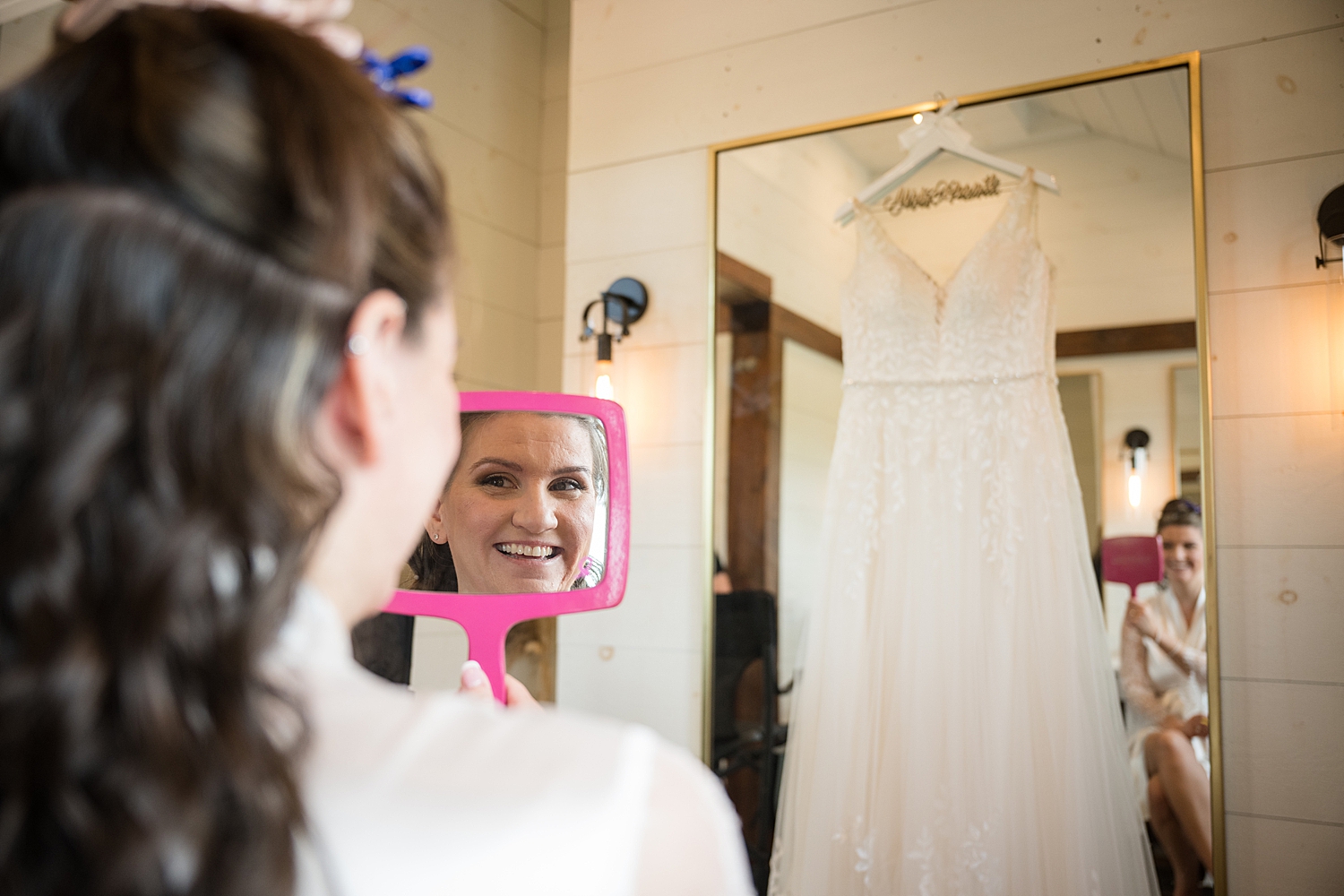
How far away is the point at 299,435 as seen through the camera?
40cm

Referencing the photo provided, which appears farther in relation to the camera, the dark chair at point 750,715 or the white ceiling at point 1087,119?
the dark chair at point 750,715

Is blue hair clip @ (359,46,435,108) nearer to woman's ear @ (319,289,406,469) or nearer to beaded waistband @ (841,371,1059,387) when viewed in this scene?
woman's ear @ (319,289,406,469)

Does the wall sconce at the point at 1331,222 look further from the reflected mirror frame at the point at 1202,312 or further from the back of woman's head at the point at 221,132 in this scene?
the back of woman's head at the point at 221,132

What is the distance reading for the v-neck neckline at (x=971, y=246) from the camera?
1.82 metres

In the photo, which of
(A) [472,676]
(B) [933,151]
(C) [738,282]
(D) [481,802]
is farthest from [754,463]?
(D) [481,802]

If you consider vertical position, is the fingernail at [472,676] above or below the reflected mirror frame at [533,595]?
below

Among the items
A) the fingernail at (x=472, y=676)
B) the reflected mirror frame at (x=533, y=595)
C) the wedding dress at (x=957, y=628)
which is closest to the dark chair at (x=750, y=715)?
the wedding dress at (x=957, y=628)

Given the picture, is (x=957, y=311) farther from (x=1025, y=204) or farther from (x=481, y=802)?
(x=481, y=802)

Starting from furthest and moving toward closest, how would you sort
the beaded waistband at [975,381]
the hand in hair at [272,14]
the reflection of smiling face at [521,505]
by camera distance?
the beaded waistband at [975,381], the reflection of smiling face at [521,505], the hand in hair at [272,14]

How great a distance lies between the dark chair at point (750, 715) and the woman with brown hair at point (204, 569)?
162 centimetres

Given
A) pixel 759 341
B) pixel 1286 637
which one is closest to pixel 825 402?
pixel 759 341

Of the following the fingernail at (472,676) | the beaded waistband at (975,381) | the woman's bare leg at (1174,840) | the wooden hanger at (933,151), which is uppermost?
the wooden hanger at (933,151)

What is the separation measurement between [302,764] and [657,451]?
1823mm

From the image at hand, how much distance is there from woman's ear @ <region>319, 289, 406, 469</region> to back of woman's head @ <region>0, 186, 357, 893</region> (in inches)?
1.8
